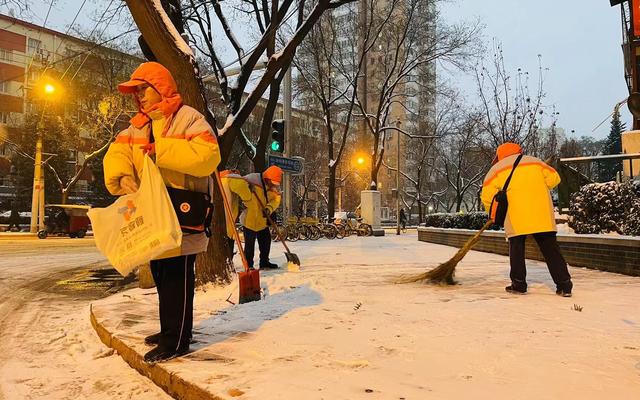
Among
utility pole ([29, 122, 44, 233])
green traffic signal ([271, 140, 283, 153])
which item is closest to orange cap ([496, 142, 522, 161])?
green traffic signal ([271, 140, 283, 153])

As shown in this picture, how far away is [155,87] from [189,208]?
2.92 feet

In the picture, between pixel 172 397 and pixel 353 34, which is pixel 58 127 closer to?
pixel 353 34

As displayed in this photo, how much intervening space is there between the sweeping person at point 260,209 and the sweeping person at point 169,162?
4.77 meters

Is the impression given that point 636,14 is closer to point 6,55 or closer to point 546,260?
point 546,260

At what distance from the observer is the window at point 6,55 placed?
42.4 meters

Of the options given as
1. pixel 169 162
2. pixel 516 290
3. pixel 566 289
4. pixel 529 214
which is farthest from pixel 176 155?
pixel 566 289

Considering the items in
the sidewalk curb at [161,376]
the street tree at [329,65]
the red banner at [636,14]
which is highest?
the street tree at [329,65]

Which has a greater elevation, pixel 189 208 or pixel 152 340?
pixel 189 208

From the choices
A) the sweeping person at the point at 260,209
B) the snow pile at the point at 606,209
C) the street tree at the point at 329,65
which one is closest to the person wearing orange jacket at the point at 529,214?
the snow pile at the point at 606,209

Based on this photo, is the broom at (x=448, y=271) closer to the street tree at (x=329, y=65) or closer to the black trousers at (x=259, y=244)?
the black trousers at (x=259, y=244)

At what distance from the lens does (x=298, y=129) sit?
4534 cm

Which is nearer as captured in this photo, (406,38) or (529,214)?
(529,214)

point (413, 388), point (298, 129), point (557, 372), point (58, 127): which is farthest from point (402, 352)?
point (298, 129)

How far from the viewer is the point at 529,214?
5.43 m
